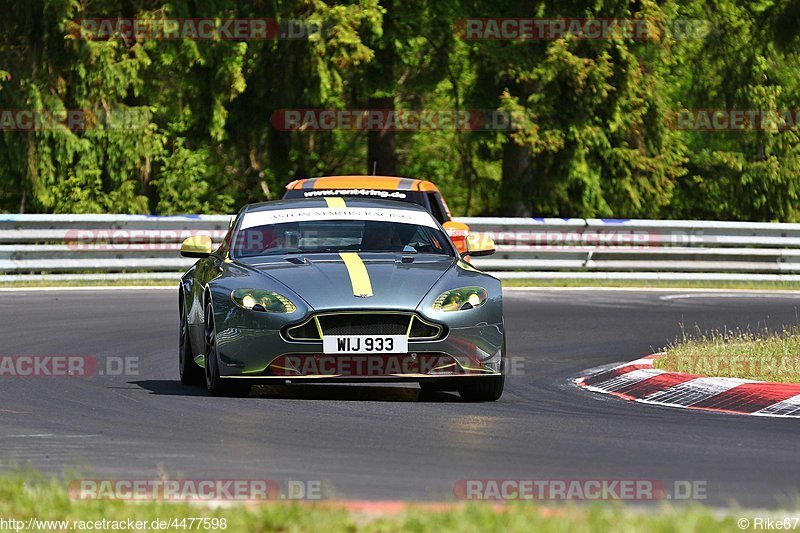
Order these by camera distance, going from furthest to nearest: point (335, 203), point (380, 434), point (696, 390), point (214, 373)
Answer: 1. point (335, 203)
2. point (696, 390)
3. point (214, 373)
4. point (380, 434)

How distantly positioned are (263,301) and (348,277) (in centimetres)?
57

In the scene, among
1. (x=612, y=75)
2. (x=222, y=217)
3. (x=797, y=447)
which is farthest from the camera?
(x=612, y=75)

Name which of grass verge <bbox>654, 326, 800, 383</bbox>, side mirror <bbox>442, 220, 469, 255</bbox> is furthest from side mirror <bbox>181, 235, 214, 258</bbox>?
side mirror <bbox>442, 220, 469, 255</bbox>

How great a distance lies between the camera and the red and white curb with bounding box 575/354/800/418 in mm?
10789

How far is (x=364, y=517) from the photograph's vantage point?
612 centimetres

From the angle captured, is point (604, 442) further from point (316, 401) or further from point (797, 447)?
point (316, 401)

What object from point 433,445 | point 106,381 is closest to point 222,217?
point 106,381

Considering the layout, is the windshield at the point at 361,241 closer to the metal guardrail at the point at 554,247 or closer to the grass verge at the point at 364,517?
the grass verge at the point at 364,517

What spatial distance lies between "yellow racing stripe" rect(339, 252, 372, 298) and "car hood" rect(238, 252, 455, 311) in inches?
1.0

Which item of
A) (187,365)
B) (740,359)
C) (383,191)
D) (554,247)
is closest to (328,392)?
(187,365)

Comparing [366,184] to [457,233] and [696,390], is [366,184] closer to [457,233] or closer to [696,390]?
[457,233]

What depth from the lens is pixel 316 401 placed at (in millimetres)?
10727

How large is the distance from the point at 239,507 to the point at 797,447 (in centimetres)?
349

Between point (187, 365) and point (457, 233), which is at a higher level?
point (457, 233)
